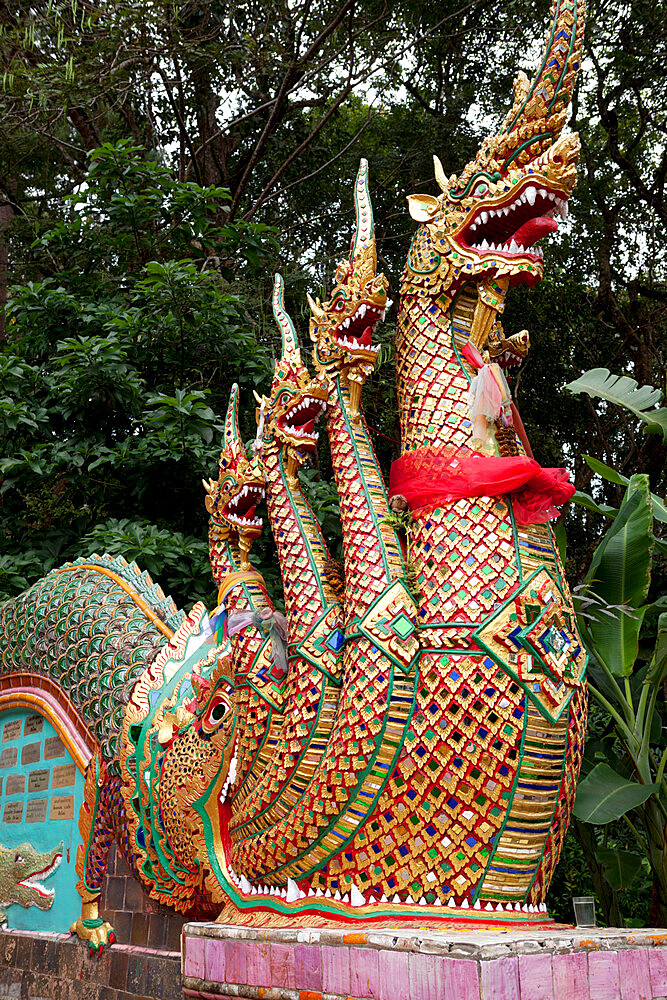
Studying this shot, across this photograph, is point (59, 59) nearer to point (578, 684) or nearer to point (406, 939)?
point (578, 684)

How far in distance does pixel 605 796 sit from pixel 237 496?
88.5 inches

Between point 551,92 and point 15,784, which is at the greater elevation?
point 551,92

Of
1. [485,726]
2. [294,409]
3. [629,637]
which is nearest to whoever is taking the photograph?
[485,726]

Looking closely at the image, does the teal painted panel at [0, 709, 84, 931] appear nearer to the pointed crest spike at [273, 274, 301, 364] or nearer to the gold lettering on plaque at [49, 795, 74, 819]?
the gold lettering on plaque at [49, 795, 74, 819]

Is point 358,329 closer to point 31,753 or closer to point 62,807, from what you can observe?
point 62,807

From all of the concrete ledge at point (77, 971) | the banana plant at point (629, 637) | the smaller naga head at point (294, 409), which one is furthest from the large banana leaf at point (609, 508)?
the concrete ledge at point (77, 971)

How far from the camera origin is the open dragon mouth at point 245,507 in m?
4.84

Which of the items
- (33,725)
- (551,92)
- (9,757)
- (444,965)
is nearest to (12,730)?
(9,757)

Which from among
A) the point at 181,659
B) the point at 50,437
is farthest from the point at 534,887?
the point at 50,437

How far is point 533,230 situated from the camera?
160 inches

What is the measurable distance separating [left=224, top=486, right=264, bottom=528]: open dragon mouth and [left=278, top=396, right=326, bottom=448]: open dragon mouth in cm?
38

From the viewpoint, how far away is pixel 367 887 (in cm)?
365

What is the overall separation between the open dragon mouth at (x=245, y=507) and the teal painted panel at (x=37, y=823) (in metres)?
1.83

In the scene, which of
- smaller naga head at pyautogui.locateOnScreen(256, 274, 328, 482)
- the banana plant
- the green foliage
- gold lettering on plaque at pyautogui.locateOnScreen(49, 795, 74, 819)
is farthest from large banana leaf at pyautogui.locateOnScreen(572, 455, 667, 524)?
gold lettering on plaque at pyautogui.locateOnScreen(49, 795, 74, 819)
